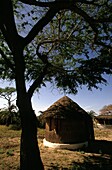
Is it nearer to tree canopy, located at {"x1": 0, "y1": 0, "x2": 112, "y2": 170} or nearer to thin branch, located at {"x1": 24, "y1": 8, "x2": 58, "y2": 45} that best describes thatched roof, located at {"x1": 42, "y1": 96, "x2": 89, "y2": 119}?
tree canopy, located at {"x1": 0, "y1": 0, "x2": 112, "y2": 170}

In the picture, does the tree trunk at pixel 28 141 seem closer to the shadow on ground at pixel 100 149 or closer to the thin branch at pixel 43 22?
the thin branch at pixel 43 22

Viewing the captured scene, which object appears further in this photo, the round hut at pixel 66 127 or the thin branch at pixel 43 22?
the round hut at pixel 66 127

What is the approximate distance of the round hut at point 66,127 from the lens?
68.8ft

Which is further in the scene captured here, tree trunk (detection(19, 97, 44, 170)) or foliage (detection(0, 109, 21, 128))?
foliage (detection(0, 109, 21, 128))

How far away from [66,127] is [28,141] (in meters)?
10.5

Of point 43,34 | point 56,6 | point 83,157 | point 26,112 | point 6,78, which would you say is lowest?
point 83,157

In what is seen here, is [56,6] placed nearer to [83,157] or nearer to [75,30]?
[75,30]

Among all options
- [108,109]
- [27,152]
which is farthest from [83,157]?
[108,109]

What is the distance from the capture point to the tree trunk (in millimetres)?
11164

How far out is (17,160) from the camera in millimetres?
14992

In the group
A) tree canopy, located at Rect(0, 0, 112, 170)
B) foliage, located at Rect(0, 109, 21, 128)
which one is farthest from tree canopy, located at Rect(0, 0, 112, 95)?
foliage, located at Rect(0, 109, 21, 128)

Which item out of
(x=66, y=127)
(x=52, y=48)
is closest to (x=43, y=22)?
(x=52, y=48)

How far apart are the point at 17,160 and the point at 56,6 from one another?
Answer: 35.2 feet

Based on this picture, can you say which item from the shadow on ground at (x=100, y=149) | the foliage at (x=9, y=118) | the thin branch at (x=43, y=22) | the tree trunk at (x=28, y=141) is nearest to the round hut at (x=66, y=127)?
the shadow on ground at (x=100, y=149)
